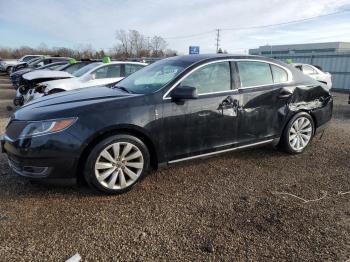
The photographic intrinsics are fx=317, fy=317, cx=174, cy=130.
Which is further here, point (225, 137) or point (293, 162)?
point (293, 162)

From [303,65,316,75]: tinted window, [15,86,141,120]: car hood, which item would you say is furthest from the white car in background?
[303,65,316,75]: tinted window

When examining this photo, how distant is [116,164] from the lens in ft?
12.0

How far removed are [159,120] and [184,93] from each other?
A: 44cm

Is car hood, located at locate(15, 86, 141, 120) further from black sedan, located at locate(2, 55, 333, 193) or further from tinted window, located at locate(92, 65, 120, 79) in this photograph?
tinted window, located at locate(92, 65, 120, 79)

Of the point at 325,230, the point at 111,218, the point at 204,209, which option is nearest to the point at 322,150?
the point at 325,230

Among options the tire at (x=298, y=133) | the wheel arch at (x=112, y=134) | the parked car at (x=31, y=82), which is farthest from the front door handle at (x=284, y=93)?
the parked car at (x=31, y=82)

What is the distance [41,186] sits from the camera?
385cm

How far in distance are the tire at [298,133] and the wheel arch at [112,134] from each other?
230cm

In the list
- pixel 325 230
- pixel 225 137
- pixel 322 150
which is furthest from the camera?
pixel 322 150

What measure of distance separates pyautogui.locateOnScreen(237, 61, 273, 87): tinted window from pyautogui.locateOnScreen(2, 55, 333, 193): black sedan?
0.02 meters

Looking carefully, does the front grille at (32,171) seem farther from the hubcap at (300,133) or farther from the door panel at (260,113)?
the hubcap at (300,133)

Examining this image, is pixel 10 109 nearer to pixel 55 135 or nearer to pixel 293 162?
pixel 55 135

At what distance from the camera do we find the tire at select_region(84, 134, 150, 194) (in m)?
3.50

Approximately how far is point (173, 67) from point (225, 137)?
46.9 inches
